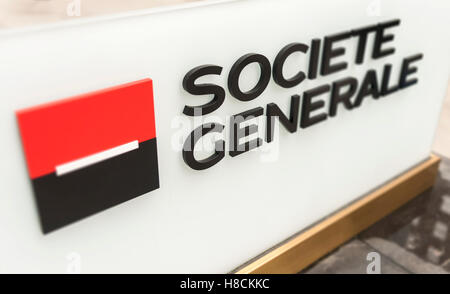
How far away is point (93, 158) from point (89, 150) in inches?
1.3

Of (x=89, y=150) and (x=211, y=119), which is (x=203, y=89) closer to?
(x=211, y=119)

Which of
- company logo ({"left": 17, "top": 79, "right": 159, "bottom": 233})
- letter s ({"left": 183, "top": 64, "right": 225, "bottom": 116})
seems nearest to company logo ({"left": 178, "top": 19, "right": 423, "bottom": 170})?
letter s ({"left": 183, "top": 64, "right": 225, "bottom": 116})

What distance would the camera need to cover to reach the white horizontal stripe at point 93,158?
137 cm

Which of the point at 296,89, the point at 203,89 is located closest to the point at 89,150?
the point at 203,89

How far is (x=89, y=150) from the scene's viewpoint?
1.41 metres

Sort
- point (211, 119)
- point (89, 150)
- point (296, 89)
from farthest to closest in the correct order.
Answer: point (296, 89) → point (211, 119) → point (89, 150)

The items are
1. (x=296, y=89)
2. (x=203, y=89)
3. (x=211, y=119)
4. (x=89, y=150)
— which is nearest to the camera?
(x=89, y=150)

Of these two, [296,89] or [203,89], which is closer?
[203,89]

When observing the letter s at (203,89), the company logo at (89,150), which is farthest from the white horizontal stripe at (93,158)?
the letter s at (203,89)

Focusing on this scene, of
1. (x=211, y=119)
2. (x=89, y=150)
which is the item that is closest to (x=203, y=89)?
(x=211, y=119)

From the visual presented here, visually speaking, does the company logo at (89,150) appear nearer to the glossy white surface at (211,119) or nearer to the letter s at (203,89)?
the glossy white surface at (211,119)

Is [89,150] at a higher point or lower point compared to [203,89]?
lower

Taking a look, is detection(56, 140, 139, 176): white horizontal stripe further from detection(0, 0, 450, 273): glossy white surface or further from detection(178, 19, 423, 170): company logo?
detection(178, 19, 423, 170): company logo

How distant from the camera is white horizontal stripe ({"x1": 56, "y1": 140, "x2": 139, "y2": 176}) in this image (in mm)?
1374
